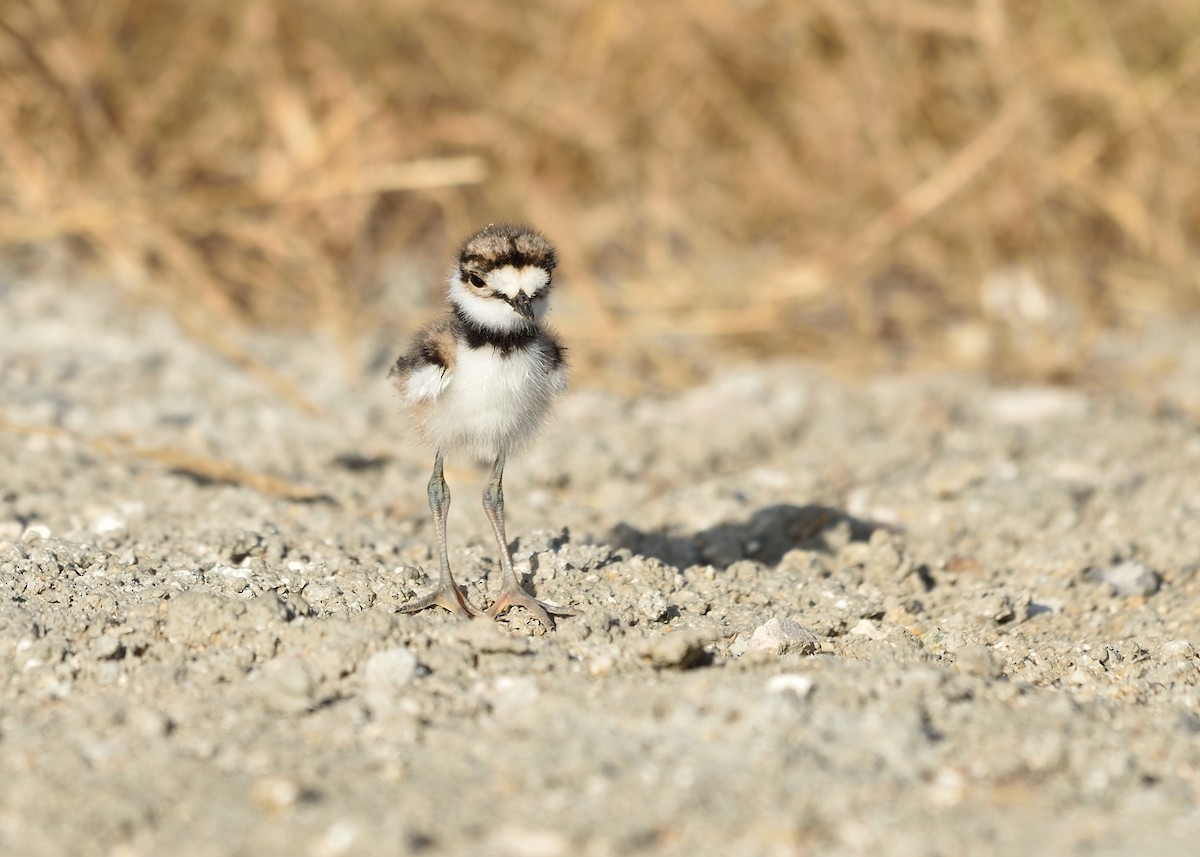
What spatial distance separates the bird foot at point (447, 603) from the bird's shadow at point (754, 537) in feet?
2.18

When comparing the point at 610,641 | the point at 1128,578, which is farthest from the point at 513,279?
the point at 1128,578

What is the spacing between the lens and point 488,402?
2.94m

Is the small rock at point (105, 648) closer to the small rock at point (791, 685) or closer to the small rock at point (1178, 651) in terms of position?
the small rock at point (791, 685)

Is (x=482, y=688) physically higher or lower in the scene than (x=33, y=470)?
lower

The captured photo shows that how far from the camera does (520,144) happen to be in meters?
6.22

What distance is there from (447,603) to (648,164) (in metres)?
4.02

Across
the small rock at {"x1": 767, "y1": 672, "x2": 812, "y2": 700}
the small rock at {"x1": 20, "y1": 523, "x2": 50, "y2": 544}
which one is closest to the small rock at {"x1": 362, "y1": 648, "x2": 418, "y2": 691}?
the small rock at {"x1": 767, "y1": 672, "x2": 812, "y2": 700}

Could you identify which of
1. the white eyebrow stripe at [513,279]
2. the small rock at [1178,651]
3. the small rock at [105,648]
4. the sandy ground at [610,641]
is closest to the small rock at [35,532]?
the sandy ground at [610,641]

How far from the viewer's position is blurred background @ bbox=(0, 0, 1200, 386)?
5707 mm

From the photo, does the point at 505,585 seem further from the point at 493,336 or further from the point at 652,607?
the point at 493,336

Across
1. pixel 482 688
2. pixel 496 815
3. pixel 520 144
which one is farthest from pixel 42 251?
pixel 496 815

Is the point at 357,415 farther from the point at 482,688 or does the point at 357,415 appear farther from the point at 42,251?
the point at 482,688

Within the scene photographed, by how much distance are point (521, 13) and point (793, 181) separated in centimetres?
154

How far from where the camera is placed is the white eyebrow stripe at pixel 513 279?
2.87m
